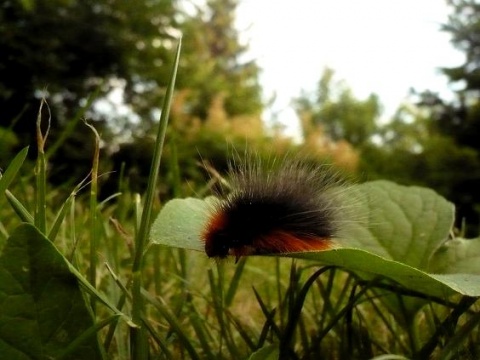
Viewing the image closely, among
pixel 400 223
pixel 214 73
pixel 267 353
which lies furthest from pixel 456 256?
pixel 214 73

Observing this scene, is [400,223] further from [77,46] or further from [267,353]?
[77,46]

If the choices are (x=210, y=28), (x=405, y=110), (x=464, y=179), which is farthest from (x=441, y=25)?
(x=210, y=28)

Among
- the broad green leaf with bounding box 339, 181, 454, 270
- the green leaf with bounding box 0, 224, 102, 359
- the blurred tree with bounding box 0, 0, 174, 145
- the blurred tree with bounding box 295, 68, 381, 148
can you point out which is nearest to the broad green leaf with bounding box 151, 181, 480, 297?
the broad green leaf with bounding box 339, 181, 454, 270

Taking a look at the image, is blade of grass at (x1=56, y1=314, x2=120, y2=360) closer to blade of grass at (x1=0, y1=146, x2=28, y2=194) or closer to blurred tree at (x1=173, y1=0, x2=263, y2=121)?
blade of grass at (x1=0, y1=146, x2=28, y2=194)

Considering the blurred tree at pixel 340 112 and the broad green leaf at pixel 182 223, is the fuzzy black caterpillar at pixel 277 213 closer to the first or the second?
the broad green leaf at pixel 182 223

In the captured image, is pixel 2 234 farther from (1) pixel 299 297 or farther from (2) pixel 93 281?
(1) pixel 299 297
